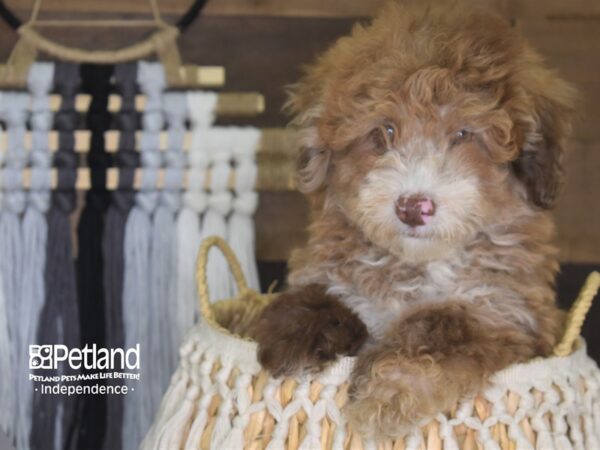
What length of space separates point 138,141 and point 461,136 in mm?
842

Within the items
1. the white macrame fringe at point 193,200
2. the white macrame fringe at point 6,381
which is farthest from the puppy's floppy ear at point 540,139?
the white macrame fringe at point 6,381

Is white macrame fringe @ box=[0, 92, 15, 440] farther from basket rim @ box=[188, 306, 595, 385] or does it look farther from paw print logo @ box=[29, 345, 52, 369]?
basket rim @ box=[188, 306, 595, 385]

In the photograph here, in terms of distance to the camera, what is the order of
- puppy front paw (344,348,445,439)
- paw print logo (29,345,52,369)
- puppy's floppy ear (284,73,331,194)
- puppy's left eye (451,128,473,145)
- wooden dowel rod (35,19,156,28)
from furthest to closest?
wooden dowel rod (35,19,156,28), paw print logo (29,345,52,369), puppy's floppy ear (284,73,331,194), puppy's left eye (451,128,473,145), puppy front paw (344,348,445,439)

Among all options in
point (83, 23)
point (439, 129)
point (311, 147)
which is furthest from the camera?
point (83, 23)

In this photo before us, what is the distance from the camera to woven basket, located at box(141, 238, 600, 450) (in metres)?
1.18

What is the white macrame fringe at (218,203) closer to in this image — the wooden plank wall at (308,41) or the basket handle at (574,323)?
the wooden plank wall at (308,41)

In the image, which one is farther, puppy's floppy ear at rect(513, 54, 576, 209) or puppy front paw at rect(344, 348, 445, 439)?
puppy's floppy ear at rect(513, 54, 576, 209)

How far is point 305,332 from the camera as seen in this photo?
1.25m

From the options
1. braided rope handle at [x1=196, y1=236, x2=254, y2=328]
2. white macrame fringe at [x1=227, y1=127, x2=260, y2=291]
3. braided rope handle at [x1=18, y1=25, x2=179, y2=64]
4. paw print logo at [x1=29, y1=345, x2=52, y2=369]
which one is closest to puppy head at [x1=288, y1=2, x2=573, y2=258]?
braided rope handle at [x1=196, y1=236, x2=254, y2=328]

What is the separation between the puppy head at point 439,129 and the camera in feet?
3.98

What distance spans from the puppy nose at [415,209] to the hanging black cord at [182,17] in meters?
0.93

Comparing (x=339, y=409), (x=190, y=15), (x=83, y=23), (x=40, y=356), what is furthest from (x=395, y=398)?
(x=83, y=23)

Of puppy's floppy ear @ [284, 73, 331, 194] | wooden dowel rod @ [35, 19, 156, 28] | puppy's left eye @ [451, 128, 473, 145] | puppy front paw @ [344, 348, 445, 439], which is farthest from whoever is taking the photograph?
wooden dowel rod @ [35, 19, 156, 28]

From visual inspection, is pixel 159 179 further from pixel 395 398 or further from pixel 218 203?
pixel 395 398
